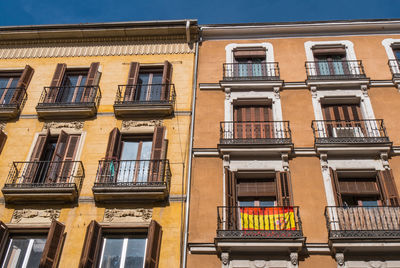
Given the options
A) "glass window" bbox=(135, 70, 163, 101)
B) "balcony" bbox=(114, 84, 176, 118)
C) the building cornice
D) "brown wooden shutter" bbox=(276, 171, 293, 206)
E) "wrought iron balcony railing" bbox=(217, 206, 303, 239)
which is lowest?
"wrought iron balcony railing" bbox=(217, 206, 303, 239)

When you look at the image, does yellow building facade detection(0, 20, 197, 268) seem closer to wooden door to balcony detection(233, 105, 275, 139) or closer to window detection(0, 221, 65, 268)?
window detection(0, 221, 65, 268)

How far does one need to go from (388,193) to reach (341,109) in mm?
3899

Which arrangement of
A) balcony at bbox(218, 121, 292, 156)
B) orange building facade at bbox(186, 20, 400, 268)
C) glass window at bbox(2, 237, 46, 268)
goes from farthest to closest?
balcony at bbox(218, 121, 292, 156) → glass window at bbox(2, 237, 46, 268) → orange building facade at bbox(186, 20, 400, 268)

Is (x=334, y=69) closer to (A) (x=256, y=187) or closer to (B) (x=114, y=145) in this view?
(A) (x=256, y=187)

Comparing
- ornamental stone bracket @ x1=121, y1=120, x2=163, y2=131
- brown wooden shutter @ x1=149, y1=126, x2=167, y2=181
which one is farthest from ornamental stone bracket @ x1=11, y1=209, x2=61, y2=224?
ornamental stone bracket @ x1=121, y1=120, x2=163, y2=131

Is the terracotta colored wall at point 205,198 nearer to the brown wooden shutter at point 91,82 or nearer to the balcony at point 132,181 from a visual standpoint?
the balcony at point 132,181

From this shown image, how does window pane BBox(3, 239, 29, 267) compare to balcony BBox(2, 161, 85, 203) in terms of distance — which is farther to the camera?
balcony BBox(2, 161, 85, 203)

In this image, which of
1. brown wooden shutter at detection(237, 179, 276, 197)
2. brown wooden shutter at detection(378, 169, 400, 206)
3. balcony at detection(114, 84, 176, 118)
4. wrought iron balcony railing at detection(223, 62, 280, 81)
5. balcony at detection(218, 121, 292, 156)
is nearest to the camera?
brown wooden shutter at detection(378, 169, 400, 206)

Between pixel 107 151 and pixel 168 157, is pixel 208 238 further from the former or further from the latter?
pixel 107 151

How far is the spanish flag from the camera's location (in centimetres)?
1108

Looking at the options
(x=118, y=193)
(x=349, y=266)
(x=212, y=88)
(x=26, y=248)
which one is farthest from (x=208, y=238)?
(x=212, y=88)

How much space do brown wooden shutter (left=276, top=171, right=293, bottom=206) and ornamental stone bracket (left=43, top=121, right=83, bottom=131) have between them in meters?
6.83

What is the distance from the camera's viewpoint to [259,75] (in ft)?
51.5

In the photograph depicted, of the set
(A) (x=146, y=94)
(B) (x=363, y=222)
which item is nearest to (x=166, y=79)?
(A) (x=146, y=94)
